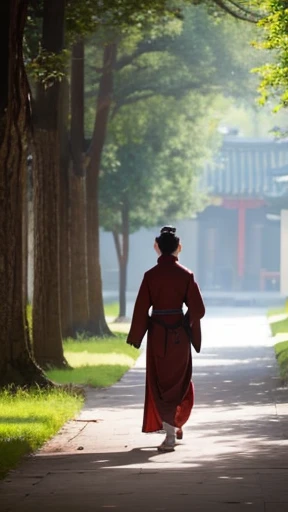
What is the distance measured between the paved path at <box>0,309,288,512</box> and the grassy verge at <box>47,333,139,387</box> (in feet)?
4.27

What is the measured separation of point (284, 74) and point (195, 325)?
848 cm

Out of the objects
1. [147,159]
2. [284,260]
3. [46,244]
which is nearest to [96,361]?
[46,244]

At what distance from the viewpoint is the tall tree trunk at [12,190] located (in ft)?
61.8

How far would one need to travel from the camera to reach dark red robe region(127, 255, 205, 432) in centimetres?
1428

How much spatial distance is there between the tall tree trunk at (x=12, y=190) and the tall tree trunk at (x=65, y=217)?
960 centimetres

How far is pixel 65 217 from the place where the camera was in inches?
1193

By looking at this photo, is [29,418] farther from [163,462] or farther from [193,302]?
[163,462]

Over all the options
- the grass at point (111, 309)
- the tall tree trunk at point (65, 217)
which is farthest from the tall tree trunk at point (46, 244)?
the grass at point (111, 309)

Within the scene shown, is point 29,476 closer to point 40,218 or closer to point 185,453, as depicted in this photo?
point 185,453

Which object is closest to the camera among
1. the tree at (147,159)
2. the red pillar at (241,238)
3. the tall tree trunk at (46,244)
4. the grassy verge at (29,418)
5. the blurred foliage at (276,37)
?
the grassy verge at (29,418)

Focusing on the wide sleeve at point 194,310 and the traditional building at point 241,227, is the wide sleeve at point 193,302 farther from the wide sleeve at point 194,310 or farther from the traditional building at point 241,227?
the traditional building at point 241,227

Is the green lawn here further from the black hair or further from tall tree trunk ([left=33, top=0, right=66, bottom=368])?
the black hair

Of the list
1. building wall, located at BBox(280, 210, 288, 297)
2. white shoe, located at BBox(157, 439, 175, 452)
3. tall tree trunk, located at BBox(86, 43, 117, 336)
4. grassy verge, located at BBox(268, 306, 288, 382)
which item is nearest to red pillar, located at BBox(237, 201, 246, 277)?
building wall, located at BBox(280, 210, 288, 297)

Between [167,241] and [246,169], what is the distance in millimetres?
61176
